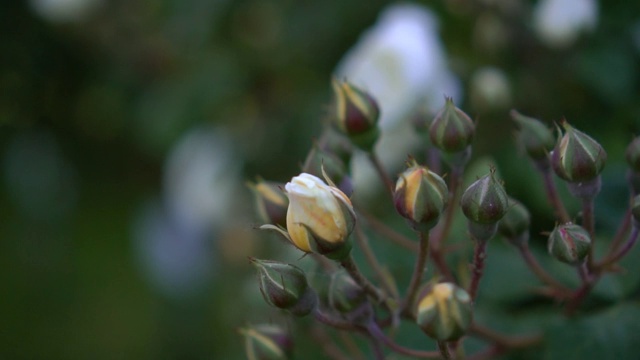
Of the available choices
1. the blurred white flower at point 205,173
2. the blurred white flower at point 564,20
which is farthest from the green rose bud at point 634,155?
the blurred white flower at point 205,173

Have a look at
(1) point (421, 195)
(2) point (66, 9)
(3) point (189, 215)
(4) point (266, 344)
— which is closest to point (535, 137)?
(1) point (421, 195)

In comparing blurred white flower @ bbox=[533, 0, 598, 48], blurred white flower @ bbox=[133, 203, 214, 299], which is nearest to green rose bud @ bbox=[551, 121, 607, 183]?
blurred white flower @ bbox=[533, 0, 598, 48]

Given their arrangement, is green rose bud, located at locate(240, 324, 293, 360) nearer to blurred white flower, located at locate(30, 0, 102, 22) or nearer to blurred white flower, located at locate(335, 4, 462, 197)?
blurred white flower, located at locate(335, 4, 462, 197)

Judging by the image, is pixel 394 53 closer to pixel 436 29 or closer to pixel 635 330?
pixel 436 29

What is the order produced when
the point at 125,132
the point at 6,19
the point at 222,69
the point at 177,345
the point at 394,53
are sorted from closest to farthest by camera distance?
the point at 394,53
the point at 222,69
the point at 6,19
the point at 125,132
the point at 177,345

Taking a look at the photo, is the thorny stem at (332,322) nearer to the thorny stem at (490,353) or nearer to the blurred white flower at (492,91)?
the thorny stem at (490,353)

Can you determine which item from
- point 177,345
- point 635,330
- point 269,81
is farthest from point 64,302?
point 635,330
